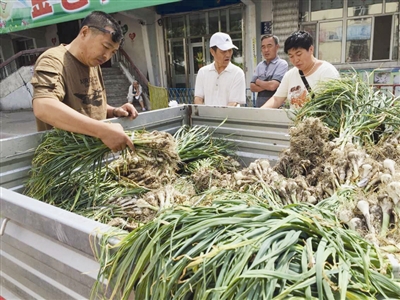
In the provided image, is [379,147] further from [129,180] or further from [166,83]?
[166,83]

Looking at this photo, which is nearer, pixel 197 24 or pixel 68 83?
pixel 68 83

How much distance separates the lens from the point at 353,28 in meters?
8.78

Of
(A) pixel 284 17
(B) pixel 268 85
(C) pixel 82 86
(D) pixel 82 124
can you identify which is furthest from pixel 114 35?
(A) pixel 284 17

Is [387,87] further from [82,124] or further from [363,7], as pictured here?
[363,7]

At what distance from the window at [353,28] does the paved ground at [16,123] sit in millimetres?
8722

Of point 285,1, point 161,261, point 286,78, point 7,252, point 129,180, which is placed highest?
point 285,1

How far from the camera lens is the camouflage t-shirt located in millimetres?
2180

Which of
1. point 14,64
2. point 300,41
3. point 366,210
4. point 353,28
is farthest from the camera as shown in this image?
point 14,64

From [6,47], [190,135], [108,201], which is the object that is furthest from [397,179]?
[6,47]

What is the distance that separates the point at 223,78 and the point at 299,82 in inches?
37.3

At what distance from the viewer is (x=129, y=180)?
2246 millimetres

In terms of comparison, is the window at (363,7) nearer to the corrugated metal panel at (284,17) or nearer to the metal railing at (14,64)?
the corrugated metal panel at (284,17)

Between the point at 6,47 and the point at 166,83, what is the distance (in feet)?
40.2

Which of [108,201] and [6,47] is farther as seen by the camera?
[6,47]
